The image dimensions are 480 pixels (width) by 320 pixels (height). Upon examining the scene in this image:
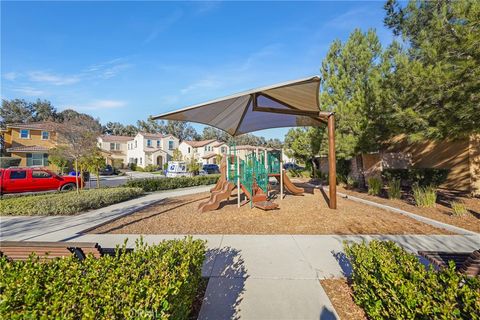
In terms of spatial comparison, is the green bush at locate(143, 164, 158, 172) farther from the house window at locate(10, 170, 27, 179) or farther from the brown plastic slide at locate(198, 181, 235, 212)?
the brown plastic slide at locate(198, 181, 235, 212)

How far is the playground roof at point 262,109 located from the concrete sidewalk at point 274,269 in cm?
375

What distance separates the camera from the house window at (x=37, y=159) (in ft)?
79.7

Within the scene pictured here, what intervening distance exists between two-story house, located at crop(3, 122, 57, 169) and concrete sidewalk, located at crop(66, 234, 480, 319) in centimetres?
2719

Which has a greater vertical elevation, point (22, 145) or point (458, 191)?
point (22, 145)

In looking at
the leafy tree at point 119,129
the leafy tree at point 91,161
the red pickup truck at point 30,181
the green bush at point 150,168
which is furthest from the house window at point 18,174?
the leafy tree at point 119,129

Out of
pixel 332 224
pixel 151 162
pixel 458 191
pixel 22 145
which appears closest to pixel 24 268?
pixel 332 224

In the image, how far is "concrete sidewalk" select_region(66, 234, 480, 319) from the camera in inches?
104

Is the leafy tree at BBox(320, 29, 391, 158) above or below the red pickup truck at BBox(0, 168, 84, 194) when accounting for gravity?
above

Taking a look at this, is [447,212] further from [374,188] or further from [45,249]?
[45,249]

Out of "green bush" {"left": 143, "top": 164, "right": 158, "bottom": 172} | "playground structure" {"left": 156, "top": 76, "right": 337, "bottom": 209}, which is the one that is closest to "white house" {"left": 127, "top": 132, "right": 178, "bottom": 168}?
"green bush" {"left": 143, "top": 164, "right": 158, "bottom": 172}

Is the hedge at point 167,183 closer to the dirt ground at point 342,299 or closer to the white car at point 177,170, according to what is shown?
the white car at point 177,170

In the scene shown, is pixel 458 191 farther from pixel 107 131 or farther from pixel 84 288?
pixel 107 131

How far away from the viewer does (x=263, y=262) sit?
383 centimetres

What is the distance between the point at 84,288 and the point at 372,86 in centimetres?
A: 1133
